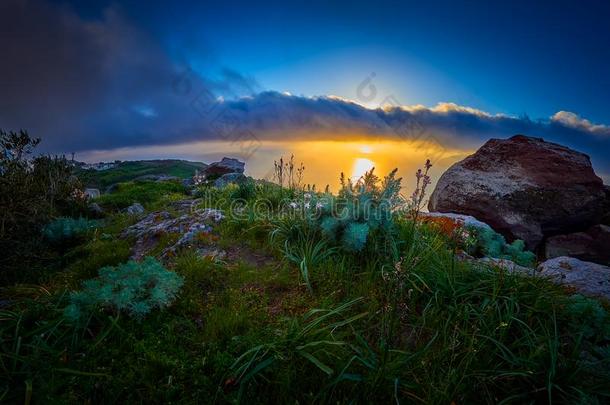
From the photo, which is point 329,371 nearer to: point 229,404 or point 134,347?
point 229,404

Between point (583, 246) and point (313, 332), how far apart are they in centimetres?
1236

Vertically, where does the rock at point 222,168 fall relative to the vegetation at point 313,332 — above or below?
above

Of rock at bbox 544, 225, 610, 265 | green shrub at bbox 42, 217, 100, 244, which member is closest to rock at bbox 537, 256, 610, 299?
rock at bbox 544, 225, 610, 265

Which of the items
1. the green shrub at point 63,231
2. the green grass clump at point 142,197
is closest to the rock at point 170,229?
the green shrub at point 63,231

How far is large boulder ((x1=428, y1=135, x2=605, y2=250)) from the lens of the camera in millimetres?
10766

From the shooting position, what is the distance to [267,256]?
18.8 ft

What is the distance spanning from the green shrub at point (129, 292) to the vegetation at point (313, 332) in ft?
0.06

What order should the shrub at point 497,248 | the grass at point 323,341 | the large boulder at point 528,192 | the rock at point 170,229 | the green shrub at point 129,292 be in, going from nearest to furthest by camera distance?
the grass at point 323,341
the green shrub at point 129,292
the rock at point 170,229
the shrub at point 497,248
the large boulder at point 528,192

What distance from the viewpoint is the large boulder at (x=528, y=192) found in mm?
10766

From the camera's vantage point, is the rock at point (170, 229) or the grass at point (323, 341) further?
the rock at point (170, 229)

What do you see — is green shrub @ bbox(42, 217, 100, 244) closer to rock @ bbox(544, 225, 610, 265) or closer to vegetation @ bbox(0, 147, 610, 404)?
vegetation @ bbox(0, 147, 610, 404)

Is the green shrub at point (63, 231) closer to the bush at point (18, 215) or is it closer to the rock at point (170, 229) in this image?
the bush at point (18, 215)

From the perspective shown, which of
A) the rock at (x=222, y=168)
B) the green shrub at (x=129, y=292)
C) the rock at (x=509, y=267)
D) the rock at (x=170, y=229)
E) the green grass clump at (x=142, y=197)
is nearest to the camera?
the green shrub at (x=129, y=292)

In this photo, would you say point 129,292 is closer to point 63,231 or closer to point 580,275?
point 63,231
